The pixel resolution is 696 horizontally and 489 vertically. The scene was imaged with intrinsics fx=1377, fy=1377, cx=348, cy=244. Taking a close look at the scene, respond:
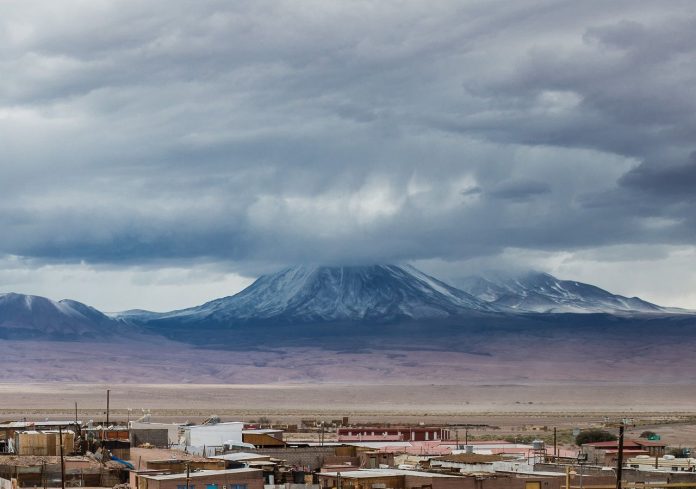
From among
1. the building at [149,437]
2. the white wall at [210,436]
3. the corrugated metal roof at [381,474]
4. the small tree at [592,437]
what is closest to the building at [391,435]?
the small tree at [592,437]

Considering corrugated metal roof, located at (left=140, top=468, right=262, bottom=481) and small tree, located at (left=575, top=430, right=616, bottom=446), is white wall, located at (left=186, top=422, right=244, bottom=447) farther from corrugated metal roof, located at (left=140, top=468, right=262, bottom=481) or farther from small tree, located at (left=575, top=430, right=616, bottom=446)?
small tree, located at (left=575, top=430, right=616, bottom=446)

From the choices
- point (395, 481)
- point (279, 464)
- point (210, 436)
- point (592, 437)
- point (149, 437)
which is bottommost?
point (592, 437)

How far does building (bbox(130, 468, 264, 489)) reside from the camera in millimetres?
56581

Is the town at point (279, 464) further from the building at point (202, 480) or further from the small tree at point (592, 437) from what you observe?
the small tree at point (592, 437)

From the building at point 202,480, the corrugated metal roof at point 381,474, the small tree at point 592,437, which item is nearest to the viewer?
the building at point 202,480

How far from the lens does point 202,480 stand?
189ft

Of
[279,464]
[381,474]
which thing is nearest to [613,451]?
[279,464]

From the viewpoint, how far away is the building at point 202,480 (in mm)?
56581

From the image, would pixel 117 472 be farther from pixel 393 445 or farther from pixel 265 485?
pixel 393 445

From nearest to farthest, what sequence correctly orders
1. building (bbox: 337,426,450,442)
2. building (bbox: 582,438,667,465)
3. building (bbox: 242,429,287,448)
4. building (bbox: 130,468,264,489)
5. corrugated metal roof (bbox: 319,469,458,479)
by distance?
building (bbox: 130,468,264,489) → corrugated metal roof (bbox: 319,469,458,479) → building (bbox: 582,438,667,465) → building (bbox: 242,429,287,448) → building (bbox: 337,426,450,442)

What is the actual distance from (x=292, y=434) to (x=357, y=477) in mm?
82013

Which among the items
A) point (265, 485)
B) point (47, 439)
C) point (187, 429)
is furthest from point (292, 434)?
point (265, 485)

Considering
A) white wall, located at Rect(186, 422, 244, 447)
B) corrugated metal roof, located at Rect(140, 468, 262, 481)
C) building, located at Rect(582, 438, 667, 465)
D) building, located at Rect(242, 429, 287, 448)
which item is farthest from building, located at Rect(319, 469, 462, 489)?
white wall, located at Rect(186, 422, 244, 447)

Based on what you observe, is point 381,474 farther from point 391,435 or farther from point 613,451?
point 391,435
